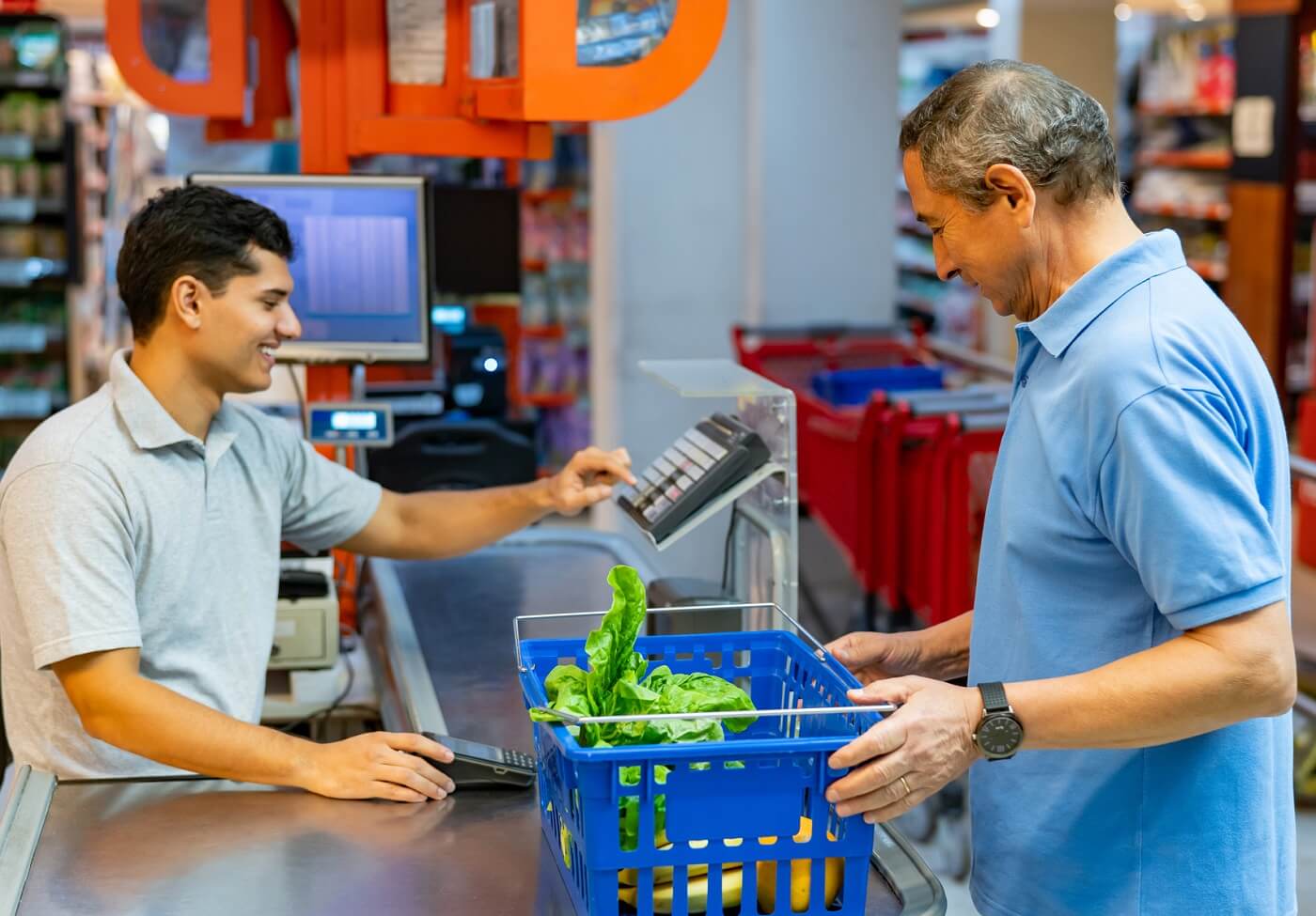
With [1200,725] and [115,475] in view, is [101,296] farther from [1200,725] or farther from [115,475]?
[1200,725]

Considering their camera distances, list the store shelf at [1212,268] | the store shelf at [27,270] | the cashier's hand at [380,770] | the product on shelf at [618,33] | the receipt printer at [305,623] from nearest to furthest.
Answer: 1. the cashier's hand at [380,770]
2. the product on shelf at [618,33]
3. the receipt printer at [305,623]
4. the store shelf at [27,270]
5. the store shelf at [1212,268]

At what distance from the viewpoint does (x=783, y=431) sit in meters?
2.38

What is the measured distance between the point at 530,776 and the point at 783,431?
66cm

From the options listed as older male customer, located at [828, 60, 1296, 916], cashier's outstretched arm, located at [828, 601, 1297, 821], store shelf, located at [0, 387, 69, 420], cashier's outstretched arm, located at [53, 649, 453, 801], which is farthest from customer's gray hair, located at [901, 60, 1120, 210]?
store shelf, located at [0, 387, 69, 420]

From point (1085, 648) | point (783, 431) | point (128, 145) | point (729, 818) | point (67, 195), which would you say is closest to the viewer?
point (729, 818)

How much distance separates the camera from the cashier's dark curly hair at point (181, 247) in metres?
2.39

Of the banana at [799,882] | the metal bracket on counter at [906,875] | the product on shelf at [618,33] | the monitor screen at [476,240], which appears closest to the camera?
the banana at [799,882]

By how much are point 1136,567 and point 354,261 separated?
6.90ft

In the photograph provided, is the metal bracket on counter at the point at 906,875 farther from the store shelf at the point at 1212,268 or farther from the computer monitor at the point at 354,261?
the store shelf at the point at 1212,268

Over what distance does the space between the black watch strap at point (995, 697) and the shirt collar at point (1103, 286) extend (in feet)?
1.27

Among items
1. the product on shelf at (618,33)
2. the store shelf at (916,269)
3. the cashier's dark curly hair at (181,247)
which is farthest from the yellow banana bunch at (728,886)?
the store shelf at (916,269)

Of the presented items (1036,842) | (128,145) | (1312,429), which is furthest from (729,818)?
(128,145)

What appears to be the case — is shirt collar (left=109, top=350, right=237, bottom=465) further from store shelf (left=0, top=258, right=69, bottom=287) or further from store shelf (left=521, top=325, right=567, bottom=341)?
store shelf (left=0, top=258, right=69, bottom=287)

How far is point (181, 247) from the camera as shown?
2.39 meters
